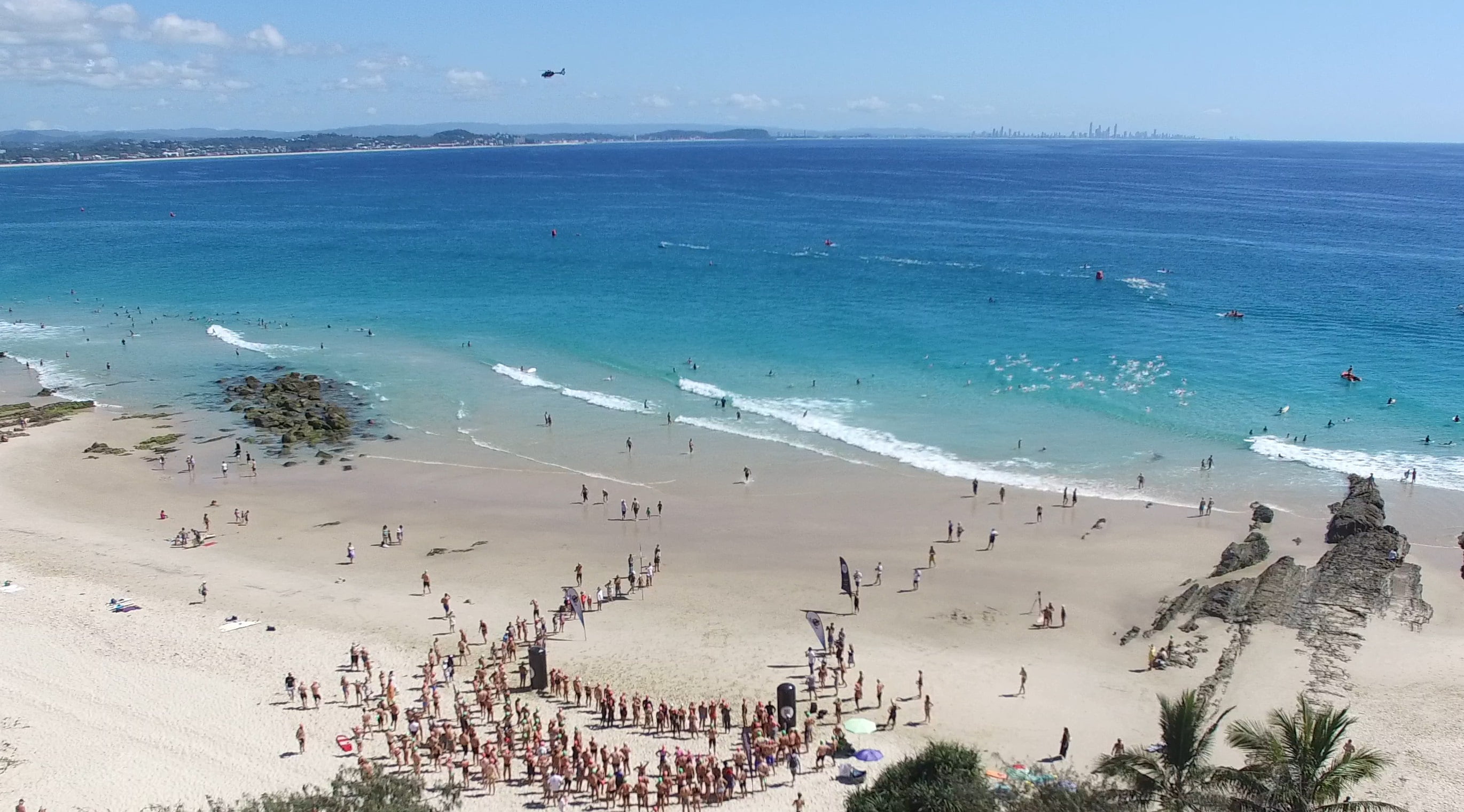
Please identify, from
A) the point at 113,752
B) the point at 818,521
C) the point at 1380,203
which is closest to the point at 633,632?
the point at 818,521

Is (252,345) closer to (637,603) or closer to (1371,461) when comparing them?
(637,603)

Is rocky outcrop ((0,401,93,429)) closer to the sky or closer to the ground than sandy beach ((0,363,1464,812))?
closer to the sky

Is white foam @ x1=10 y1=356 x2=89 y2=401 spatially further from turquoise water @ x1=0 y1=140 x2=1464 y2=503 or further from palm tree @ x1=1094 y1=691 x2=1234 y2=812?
palm tree @ x1=1094 y1=691 x2=1234 y2=812

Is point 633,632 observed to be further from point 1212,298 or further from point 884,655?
point 1212,298

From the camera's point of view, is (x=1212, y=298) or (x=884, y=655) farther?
(x=1212, y=298)

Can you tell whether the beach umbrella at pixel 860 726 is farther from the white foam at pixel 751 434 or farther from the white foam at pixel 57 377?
the white foam at pixel 57 377

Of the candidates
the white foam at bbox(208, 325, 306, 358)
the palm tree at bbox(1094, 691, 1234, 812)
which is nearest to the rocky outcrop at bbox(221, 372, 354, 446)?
the white foam at bbox(208, 325, 306, 358)
